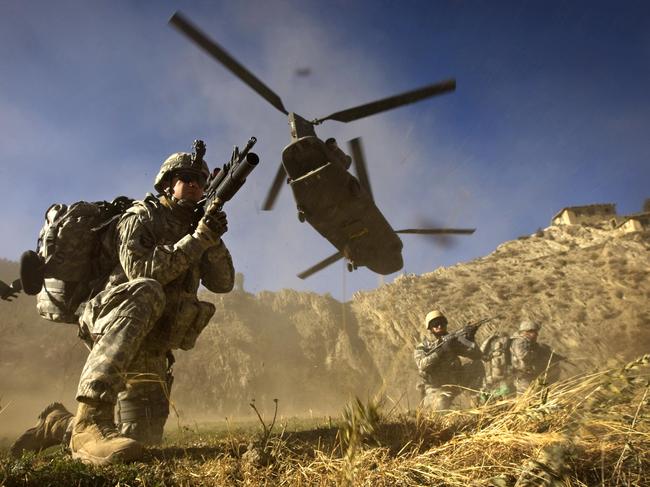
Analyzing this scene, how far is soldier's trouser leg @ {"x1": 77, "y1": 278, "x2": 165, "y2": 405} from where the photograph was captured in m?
2.68

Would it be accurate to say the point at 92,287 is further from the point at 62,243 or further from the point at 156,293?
the point at 156,293

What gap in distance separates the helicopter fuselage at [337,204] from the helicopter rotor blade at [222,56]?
95cm

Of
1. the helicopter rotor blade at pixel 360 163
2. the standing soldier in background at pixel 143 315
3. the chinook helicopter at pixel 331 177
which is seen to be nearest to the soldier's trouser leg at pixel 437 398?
the chinook helicopter at pixel 331 177

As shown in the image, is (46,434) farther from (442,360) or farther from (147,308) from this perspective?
(442,360)

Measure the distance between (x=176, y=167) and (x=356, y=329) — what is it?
26.1 m

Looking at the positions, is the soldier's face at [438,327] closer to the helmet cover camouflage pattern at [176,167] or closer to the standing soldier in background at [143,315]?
the standing soldier in background at [143,315]

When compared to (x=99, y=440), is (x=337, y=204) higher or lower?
higher

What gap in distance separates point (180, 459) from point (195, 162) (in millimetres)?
2961

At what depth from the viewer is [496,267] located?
31906 mm

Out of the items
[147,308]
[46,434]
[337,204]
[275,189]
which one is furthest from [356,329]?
[147,308]

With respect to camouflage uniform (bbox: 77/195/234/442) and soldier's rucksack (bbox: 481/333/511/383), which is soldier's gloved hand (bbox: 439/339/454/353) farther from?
camouflage uniform (bbox: 77/195/234/442)

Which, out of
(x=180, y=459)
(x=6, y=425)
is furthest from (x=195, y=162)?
(x=6, y=425)

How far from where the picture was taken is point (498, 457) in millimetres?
1685

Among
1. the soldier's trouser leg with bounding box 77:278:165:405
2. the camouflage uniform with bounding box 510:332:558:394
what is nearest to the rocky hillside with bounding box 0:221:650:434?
the camouflage uniform with bounding box 510:332:558:394
